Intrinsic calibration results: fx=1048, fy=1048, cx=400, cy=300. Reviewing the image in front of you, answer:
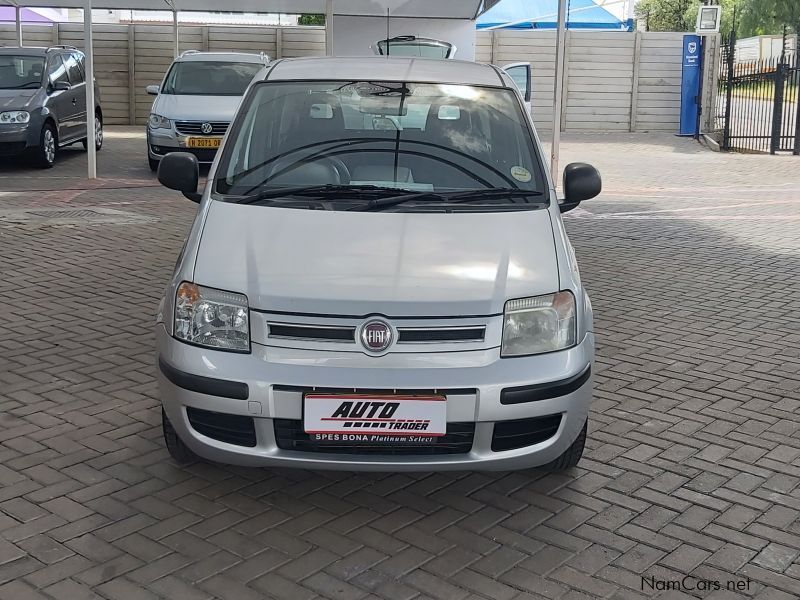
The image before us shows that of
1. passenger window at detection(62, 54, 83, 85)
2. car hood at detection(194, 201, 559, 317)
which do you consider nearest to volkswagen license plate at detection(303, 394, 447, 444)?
car hood at detection(194, 201, 559, 317)

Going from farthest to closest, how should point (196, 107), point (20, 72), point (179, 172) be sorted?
point (20, 72) < point (196, 107) < point (179, 172)

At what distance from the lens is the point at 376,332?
3.70 m

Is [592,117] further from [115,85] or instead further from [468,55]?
[115,85]

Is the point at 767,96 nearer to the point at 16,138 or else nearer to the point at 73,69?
the point at 73,69

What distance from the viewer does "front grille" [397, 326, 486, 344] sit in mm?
3711

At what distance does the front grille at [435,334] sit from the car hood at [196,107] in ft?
36.1

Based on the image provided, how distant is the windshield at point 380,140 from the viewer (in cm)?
471

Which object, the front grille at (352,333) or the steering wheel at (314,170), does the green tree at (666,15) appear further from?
the front grille at (352,333)

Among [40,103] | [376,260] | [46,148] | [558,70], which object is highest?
[558,70]

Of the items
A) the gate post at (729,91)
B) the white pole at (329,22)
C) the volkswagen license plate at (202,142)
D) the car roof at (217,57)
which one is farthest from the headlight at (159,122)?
the gate post at (729,91)

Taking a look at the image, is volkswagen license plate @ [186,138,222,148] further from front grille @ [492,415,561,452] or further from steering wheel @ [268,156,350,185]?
front grille @ [492,415,561,452]

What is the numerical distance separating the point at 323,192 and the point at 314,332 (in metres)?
1.01

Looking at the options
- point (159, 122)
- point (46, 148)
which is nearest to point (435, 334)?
point (159, 122)

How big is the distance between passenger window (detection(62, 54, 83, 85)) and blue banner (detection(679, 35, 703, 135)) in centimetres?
1307
